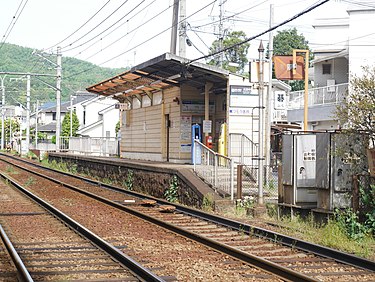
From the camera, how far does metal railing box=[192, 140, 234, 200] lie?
17023mm

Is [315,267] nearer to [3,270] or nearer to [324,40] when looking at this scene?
[3,270]

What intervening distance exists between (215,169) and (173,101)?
9.10 m

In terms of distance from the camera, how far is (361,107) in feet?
38.5

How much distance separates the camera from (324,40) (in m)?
38.9

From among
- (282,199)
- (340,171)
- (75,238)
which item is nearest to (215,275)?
(75,238)

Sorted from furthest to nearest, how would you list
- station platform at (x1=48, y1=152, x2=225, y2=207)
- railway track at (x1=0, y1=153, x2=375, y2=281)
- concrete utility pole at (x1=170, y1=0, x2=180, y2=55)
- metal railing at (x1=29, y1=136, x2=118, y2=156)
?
metal railing at (x1=29, y1=136, x2=118, y2=156), concrete utility pole at (x1=170, y1=0, x2=180, y2=55), station platform at (x1=48, y1=152, x2=225, y2=207), railway track at (x1=0, y1=153, x2=375, y2=281)

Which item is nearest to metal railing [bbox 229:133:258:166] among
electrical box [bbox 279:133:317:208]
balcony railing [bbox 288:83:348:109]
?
electrical box [bbox 279:133:317:208]

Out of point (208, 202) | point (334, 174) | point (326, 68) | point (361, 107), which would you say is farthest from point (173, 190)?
point (326, 68)

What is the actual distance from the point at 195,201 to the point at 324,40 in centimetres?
2449

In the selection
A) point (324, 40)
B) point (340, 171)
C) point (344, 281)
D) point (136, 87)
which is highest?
point (324, 40)

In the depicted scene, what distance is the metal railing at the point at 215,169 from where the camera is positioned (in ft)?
55.9

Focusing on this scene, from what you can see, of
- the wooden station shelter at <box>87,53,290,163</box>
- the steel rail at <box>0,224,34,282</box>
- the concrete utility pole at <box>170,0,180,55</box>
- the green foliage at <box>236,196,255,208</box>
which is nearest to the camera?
the steel rail at <box>0,224,34,282</box>

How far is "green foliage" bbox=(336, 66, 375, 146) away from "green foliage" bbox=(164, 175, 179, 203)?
756 centimetres

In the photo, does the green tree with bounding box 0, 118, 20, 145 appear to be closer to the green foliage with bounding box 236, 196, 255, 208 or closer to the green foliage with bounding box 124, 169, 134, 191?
the green foliage with bounding box 124, 169, 134, 191
